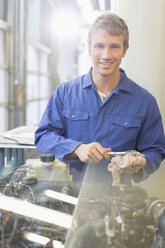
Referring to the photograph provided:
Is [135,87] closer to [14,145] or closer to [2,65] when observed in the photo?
[14,145]

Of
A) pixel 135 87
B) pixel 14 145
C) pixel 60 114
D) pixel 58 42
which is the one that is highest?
pixel 58 42

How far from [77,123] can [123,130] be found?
0.25 meters

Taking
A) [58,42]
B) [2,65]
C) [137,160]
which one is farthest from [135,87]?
[58,42]

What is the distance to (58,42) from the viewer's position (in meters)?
6.01

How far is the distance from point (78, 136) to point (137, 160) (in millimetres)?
473

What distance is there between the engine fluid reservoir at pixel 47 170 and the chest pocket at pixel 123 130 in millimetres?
441

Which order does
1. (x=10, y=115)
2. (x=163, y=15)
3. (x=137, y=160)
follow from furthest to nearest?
(x=10, y=115), (x=163, y=15), (x=137, y=160)

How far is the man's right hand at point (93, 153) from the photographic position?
1.07 m

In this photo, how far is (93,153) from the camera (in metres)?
1.09

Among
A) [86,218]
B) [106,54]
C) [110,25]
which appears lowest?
[86,218]

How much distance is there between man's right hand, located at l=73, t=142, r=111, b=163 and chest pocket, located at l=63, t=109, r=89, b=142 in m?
0.29

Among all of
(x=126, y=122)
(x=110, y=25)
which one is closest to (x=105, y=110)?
(x=126, y=122)

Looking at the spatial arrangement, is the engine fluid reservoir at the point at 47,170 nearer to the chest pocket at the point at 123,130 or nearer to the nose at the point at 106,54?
the chest pocket at the point at 123,130

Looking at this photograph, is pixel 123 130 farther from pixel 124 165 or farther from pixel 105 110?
pixel 124 165
